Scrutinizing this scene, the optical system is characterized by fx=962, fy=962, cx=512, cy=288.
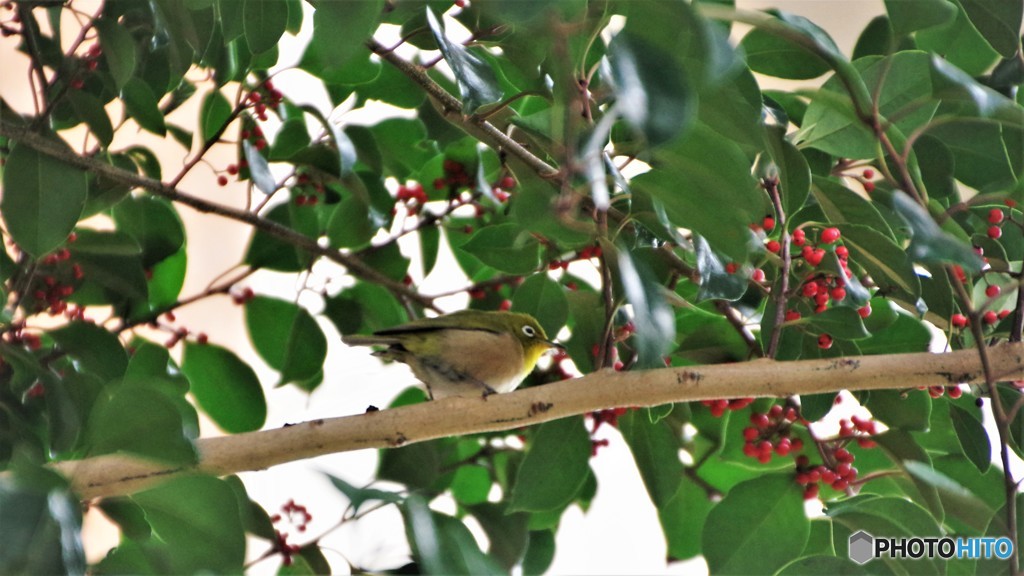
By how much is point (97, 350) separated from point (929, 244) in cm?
105

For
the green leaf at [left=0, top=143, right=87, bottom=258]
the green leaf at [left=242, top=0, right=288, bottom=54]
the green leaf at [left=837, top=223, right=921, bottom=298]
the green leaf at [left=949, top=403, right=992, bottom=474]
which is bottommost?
the green leaf at [left=949, top=403, right=992, bottom=474]

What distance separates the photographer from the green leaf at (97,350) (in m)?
1.30

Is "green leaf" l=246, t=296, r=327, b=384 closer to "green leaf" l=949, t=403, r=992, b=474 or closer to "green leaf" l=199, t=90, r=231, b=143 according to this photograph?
"green leaf" l=199, t=90, r=231, b=143

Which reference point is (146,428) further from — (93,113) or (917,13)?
(917,13)

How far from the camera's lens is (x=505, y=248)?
1384mm

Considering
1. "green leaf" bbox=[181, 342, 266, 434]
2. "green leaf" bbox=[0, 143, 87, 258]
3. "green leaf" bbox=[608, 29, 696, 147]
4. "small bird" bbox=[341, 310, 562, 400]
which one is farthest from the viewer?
"small bird" bbox=[341, 310, 562, 400]

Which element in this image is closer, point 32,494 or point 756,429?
point 32,494

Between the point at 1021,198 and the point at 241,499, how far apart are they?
98 centimetres

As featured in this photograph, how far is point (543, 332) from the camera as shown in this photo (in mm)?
1444

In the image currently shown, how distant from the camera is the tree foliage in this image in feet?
2.83

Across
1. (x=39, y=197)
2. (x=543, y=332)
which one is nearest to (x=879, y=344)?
(x=543, y=332)

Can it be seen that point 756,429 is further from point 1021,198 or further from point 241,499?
point 241,499

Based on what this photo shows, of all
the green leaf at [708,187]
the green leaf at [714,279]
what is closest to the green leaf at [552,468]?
the green leaf at [714,279]

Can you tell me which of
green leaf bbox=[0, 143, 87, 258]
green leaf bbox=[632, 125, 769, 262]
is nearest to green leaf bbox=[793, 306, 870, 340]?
green leaf bbox=[632, 125, 769, 262]
